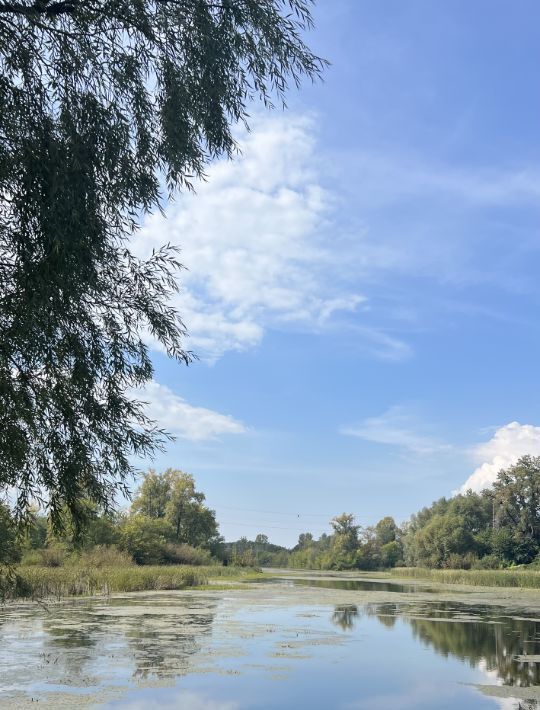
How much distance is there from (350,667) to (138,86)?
11.7 meters

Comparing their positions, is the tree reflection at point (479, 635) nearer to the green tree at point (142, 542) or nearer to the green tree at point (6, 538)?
the green tree at point (6, 538)

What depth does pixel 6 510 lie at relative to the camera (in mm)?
5340

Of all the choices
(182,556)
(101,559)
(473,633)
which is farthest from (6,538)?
(182,556)

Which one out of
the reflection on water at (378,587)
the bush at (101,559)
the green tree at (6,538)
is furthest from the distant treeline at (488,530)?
the green tree at (6,538)

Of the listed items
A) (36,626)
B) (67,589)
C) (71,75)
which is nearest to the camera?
(71,75)

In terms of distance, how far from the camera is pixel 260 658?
42.1 ft

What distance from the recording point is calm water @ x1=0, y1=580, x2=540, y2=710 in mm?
10203

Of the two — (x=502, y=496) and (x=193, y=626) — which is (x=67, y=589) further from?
(x=502, y=496)

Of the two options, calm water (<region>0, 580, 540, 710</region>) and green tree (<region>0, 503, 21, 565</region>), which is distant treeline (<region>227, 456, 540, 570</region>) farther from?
green tree (<region>0, 503, 21, 565</region>)

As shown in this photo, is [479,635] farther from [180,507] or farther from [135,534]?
[180,507]

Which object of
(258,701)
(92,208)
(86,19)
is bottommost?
(258,701)

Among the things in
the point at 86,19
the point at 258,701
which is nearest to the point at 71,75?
the point at 86,19

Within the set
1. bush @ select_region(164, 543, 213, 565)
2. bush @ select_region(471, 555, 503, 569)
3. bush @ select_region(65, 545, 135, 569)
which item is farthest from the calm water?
bush @ select_region(471, 555, 503, 569)

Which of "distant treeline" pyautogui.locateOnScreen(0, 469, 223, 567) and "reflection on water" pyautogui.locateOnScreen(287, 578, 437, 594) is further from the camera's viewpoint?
"reflection on water" pyautogui.locateOnScreen(287, 578, 437, 594)
